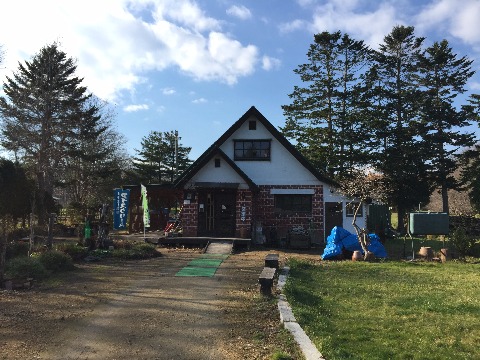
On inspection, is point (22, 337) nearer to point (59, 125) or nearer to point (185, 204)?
point (185, 204)

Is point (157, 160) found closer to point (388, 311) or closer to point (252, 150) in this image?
point (252, 150)

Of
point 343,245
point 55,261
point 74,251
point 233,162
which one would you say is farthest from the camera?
point 233,162

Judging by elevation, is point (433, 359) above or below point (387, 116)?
below

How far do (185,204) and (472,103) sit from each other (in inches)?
1122

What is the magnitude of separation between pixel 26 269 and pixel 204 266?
520cm

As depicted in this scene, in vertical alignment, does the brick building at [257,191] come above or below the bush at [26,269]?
above

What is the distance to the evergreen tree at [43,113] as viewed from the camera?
31922 mm

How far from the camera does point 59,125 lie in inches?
1315

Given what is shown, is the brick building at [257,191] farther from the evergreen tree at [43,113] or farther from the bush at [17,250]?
the evergreen tree at [43,113]

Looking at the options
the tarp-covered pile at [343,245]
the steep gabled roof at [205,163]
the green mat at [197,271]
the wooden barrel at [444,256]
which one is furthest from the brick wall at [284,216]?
the green mat at [197,271]

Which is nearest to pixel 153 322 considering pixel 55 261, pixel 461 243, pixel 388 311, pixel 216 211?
pixel 388 311

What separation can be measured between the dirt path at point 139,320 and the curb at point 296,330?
0.18 meters

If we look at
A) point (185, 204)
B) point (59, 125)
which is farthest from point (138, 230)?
point (59, 125)

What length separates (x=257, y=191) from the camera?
1988 cm
